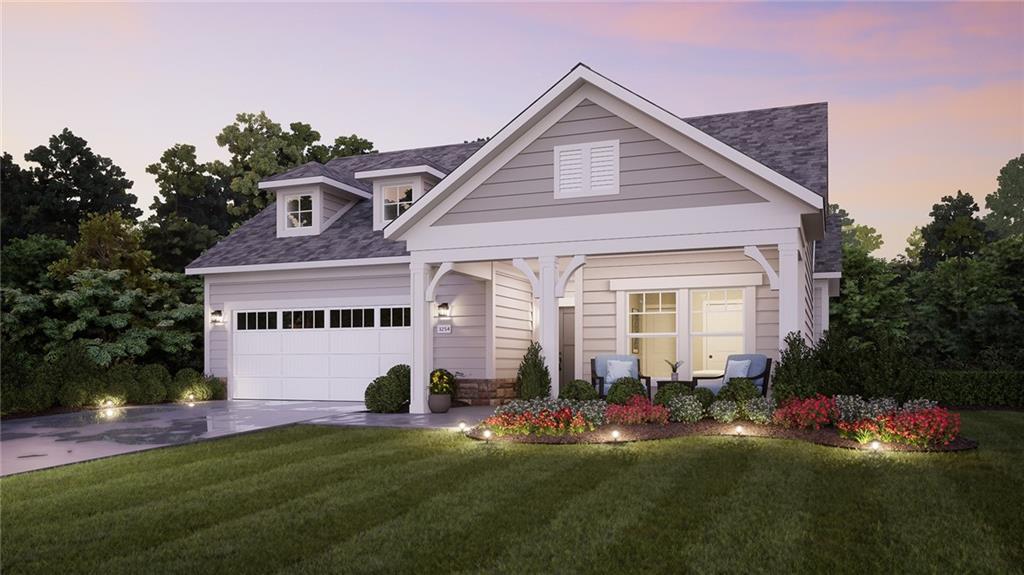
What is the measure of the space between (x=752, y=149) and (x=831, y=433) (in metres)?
7.78

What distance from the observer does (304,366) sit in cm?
1891

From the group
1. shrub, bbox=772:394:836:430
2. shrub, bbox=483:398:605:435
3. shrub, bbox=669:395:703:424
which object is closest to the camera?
shrub, bbox=772:394:836:430

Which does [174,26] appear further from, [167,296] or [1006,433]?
[1006,433]

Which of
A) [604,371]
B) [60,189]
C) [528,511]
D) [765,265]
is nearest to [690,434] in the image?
[765,265]

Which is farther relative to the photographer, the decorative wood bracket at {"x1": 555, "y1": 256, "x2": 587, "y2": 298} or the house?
the decorative wood bracket at {"x1": 555, "y1": 256, "x2": 587, "y2": 298}

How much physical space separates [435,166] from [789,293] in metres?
9.85

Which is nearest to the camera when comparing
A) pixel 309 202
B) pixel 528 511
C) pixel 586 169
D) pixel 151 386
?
pixel 528 511

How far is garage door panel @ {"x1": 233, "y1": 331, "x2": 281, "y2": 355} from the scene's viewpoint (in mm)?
19234

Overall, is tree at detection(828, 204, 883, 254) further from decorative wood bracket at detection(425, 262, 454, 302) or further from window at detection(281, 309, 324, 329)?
decorative wood bracket at detection(425, 262, 454, 302)

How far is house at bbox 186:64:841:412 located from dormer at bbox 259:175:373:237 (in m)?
0.05

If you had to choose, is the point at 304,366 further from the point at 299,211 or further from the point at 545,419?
the point at 545,419

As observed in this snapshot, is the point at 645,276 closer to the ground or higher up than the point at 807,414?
higher up

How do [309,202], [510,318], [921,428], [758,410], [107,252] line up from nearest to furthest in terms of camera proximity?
[921,428], [758,410], [510,318], [309,202], [107,252]

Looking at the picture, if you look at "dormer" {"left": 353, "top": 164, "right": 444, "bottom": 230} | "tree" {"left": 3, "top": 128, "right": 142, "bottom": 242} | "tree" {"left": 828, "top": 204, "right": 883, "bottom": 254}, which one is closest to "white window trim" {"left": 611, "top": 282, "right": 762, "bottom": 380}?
"dormer" {"left": 353, "top": 164, "right": 444, "bottom": 230}
